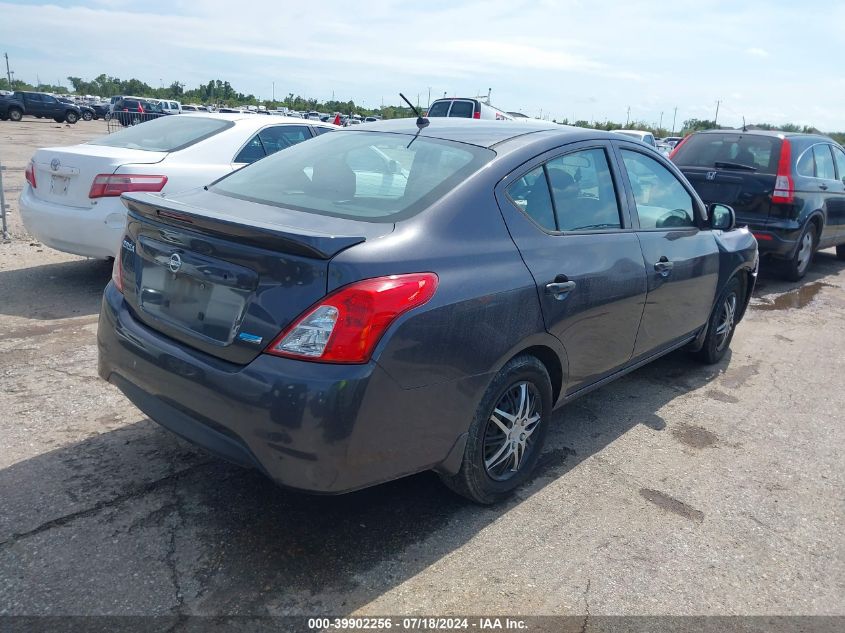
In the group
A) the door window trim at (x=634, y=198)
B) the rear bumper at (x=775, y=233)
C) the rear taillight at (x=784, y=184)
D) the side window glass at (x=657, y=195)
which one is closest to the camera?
the door window trim at (x=634, y=198)

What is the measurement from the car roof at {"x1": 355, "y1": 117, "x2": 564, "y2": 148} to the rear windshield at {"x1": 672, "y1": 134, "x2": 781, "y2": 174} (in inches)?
212

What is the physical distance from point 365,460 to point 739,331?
5.13 metres

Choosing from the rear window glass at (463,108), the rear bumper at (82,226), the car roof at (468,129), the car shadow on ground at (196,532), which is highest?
the rear window glass at (463,108)

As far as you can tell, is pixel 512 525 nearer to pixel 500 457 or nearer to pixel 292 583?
pixel 500 457

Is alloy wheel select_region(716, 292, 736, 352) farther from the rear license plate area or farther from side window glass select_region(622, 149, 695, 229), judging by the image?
the rear license plate area

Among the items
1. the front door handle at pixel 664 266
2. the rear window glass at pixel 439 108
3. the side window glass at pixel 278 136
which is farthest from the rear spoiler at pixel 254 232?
the rear window glass at pixel 439 108

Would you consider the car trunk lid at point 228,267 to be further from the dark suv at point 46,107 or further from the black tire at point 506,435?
the dark suv at point 46,107

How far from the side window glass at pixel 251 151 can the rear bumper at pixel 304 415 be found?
4061 mm

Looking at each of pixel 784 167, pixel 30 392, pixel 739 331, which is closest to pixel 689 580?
pixel 30 392

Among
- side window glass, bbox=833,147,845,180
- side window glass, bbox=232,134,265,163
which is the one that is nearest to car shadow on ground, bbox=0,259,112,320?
side window glass, bbox=232,134,265,163

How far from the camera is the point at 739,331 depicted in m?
6.54

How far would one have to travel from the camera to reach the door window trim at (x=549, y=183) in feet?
10.3

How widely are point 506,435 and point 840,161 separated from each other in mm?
A: 8960

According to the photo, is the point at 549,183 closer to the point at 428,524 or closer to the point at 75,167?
the point at 428,524
